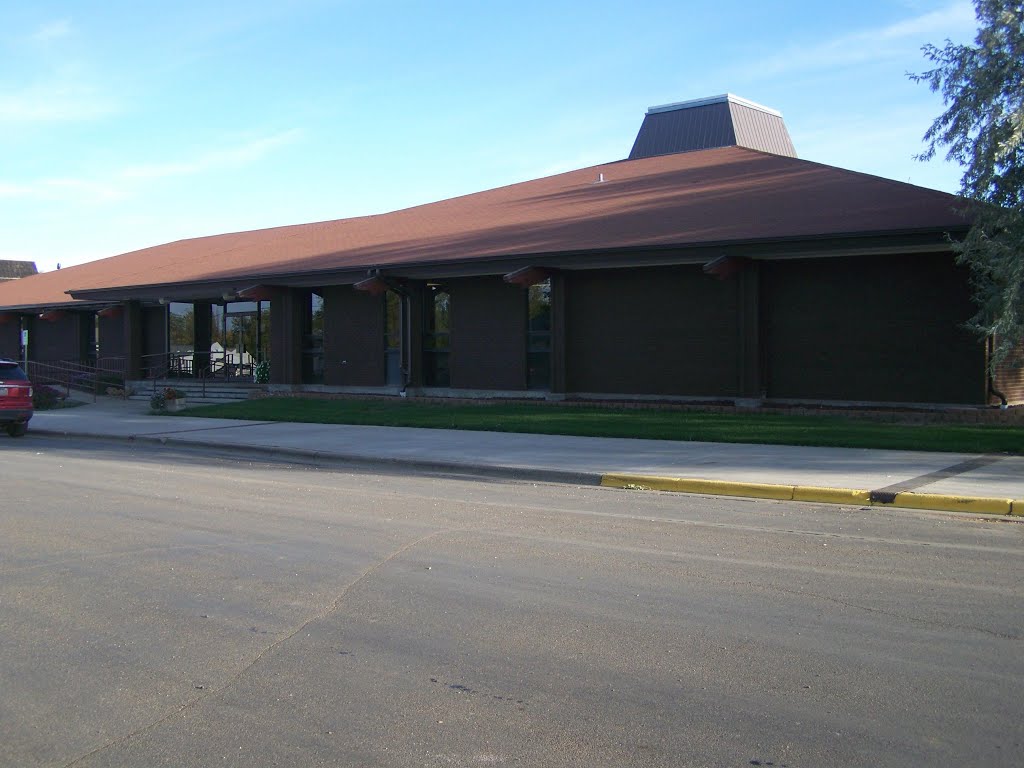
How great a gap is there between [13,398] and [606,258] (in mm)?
13051

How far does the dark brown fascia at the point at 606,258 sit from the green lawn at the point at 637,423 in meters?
3.24

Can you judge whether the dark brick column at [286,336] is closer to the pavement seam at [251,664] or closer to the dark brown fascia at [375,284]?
the dark brown fascia at [375,284]

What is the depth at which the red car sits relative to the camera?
20172 millimetres

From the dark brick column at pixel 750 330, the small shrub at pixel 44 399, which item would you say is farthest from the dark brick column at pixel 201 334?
the dark brick column at pixel 750 330

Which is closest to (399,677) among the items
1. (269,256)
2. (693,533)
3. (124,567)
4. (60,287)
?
(124,567)

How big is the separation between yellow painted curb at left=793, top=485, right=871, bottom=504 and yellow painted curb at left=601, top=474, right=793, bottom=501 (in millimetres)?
119

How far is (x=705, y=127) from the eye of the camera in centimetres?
3238

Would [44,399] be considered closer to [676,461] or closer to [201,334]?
[201,334]

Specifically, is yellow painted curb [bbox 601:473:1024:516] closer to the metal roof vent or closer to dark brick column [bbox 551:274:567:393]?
dark brick column [bbox 551:274:567:393]

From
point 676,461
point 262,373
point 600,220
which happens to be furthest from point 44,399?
point 676,461

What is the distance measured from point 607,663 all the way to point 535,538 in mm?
3612

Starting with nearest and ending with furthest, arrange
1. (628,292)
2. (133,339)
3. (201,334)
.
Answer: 1. (628,292)
2. (133,339)
3. (201,334)

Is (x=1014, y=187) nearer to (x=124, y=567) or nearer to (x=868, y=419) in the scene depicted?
(x=868, y=419)

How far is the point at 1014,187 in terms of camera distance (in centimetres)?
A: 1549
